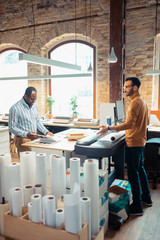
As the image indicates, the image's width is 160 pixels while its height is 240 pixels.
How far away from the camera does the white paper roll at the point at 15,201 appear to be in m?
1.20

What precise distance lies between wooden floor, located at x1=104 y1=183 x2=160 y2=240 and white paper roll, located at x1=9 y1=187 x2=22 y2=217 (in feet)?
4.79

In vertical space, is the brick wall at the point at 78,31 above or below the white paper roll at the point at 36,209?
above

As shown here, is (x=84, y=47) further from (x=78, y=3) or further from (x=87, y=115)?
(x=87, y=115)

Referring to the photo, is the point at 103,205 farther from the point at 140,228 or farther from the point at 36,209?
the point at 36,209

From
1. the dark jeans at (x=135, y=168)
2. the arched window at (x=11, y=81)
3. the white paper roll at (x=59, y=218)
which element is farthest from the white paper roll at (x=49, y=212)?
the arched window at (x=11, y=81)

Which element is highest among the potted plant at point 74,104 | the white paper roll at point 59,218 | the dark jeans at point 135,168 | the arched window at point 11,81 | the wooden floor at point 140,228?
the arched window at point 11,81

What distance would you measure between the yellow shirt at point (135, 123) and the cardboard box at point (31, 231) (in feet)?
5.17

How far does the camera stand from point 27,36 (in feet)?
20.3

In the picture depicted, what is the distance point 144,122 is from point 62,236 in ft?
6.10

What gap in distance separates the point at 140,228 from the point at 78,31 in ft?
15.2

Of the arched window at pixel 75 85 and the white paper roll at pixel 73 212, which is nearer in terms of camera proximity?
the white paper roll at pixel 73 212

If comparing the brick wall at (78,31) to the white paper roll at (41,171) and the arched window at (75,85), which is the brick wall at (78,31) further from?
the white paper roll at (41,171)

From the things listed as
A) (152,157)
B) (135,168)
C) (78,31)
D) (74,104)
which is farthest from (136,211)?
(78,31)

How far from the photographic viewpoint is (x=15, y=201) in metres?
1.21
